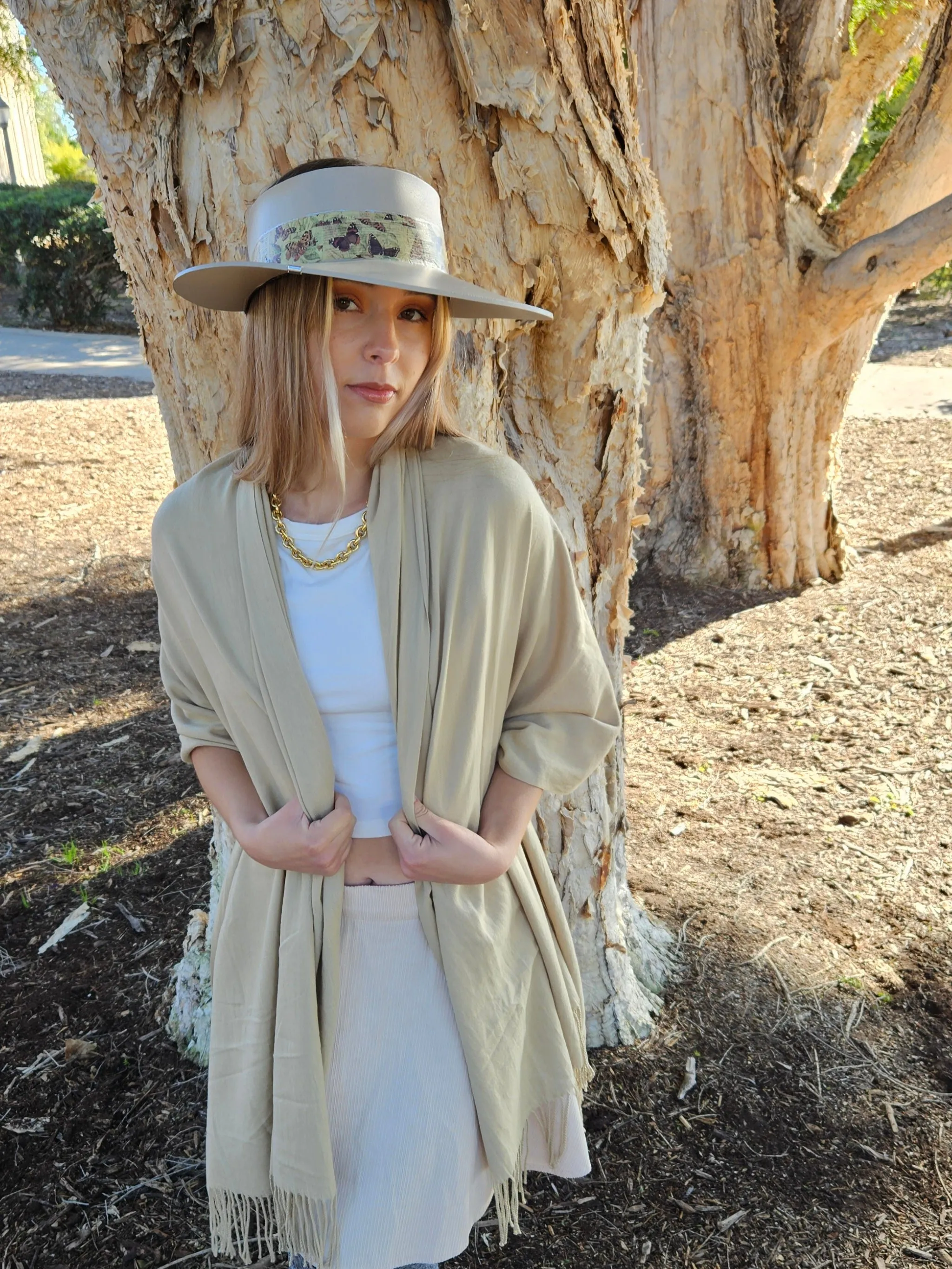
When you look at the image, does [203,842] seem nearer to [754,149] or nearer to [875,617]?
[875,617]

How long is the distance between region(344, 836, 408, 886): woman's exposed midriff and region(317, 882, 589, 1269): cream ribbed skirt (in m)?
0.01

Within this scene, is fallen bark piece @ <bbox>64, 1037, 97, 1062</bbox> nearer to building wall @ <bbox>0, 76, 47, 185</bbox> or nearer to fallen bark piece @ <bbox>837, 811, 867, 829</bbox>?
fallen bark piece @ <bbox>837, 811, 867, 829</bbox>

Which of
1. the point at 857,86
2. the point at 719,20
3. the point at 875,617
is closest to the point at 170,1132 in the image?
the point at 875,617

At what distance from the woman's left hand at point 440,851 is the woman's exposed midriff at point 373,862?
0.04 meters

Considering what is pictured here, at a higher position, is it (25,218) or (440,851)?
(25,218)

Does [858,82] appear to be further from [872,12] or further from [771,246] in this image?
[771,246]

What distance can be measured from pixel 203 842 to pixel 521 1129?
2.14m

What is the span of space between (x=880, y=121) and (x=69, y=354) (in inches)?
371

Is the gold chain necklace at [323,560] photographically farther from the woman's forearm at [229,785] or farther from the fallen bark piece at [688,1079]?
the fallen bark piece at [688,1079]

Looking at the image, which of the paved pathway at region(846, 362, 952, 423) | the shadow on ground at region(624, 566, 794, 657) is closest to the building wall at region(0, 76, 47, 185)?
the paved pathway at region(846, 362, 952, 423)

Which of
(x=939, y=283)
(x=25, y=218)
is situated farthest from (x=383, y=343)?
(x=25, y=218)

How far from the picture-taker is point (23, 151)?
97.5ft

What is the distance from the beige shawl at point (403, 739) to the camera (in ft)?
5.40

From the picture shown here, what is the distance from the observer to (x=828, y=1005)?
3008 mm
